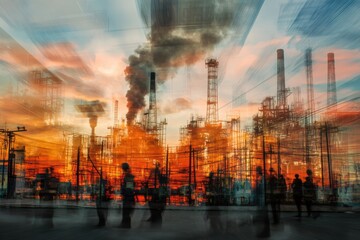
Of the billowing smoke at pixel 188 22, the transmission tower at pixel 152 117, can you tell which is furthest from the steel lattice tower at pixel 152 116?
the billowing smoke at pixel 188 22

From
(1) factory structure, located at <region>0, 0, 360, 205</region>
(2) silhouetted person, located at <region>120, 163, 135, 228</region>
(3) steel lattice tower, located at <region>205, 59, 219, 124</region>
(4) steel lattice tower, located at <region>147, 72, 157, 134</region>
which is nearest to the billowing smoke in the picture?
(3) steel lattice tower, located at <region>205, 59, 219, 124</region>

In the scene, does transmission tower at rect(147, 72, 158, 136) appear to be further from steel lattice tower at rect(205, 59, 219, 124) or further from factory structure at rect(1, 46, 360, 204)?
steel lattice tower at rect(205, 59, 219, 124)

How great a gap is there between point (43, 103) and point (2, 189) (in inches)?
489

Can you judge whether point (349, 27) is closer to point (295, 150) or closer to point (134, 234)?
point (134, 234)

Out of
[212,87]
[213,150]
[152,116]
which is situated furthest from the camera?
[152,116]

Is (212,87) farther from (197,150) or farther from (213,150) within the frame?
(213,150)

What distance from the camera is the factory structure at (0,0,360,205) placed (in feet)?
65.5

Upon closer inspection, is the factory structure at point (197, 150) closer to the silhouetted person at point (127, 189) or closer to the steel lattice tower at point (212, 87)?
the steel lattice tower at point (212, 87)

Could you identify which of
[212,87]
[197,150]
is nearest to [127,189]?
[212,87]

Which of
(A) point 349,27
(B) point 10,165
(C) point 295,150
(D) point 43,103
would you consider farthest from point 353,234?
(C) point 295,150

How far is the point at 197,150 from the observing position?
24.1 metres

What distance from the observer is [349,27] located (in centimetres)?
682

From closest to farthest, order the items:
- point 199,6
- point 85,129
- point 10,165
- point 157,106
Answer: point 199,6 < point 10,165 < point 85,129 < point 157,106

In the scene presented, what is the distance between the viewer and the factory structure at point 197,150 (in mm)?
19969
